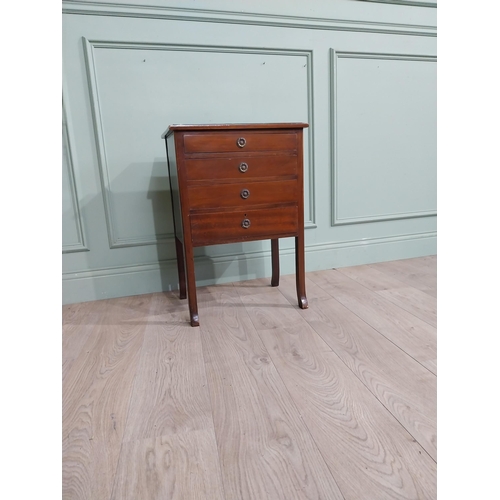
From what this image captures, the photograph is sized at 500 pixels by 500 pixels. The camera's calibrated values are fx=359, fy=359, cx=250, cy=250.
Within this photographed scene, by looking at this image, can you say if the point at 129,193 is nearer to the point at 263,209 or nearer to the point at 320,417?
the point at 263,209

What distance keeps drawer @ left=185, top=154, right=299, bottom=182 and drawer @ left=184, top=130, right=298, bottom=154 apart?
3 centimetres

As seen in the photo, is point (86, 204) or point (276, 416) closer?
point (276, 416)

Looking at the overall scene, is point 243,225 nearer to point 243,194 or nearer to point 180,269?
point 243,194

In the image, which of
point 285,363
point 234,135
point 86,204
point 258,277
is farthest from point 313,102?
point 285,363

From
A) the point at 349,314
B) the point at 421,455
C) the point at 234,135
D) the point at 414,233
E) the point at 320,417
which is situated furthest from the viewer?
the point at 414,233

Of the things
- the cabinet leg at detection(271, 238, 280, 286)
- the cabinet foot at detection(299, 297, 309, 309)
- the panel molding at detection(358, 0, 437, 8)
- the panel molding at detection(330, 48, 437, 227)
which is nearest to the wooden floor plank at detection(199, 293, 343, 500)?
the cabinet foot at detection(299, 297, 309, 309)

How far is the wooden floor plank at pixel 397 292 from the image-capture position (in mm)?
1297

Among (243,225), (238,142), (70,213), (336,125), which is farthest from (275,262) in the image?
(70,213)

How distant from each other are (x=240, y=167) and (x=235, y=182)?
0.05 meters

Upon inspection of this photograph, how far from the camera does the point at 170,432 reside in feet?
2.48

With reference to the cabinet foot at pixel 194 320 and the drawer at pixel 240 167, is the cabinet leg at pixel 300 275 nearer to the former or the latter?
the drawer at pixel 240 167

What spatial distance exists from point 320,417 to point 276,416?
0.10 meters

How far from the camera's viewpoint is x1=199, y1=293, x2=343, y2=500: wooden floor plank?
62 centimetres

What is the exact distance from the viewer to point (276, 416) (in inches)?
31.0
